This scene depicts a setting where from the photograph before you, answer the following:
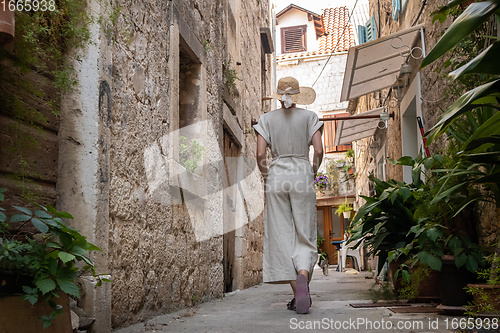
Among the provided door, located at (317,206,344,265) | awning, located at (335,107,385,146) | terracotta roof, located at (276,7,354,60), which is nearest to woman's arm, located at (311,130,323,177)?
awning, located at (335,107,385,146)

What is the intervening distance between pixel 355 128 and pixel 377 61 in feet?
10.9

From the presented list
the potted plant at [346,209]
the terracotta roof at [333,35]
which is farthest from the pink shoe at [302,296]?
the terracotta roof at [333,35]

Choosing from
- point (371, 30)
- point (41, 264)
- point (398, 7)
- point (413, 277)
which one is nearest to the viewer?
point (41, 264)

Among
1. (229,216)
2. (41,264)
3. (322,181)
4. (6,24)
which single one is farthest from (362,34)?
(41,264)

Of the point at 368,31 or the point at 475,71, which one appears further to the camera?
the point at 368,31

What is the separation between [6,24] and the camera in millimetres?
1569

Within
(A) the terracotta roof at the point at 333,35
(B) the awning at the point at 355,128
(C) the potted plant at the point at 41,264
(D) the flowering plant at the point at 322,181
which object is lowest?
(C) the potted plant at the point at 41,264

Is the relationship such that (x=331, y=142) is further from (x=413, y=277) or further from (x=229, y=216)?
(x=413, y=277)

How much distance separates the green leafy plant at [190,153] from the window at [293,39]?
16726 mm

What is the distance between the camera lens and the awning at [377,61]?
525 cm

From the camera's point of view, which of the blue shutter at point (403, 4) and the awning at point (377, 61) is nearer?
the awning at point (377, 61)

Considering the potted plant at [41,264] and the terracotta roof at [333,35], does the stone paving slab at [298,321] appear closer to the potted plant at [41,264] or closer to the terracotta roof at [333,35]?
the potted plant at [41,264]

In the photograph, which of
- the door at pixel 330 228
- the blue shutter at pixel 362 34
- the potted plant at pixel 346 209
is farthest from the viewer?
the door at pixel 330 228

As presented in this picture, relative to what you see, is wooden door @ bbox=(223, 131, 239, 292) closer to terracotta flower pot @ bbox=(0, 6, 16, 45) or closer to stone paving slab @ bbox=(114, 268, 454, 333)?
stone paving slab @ bbox=(114, 268, 454, 333)
